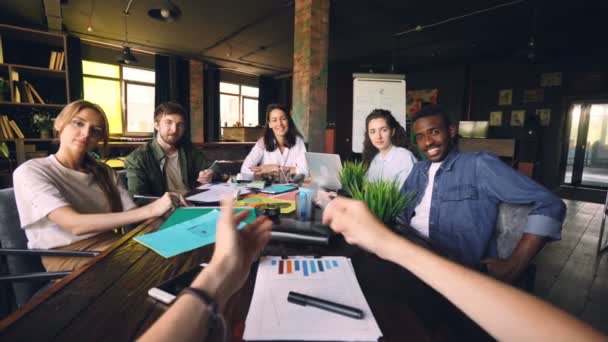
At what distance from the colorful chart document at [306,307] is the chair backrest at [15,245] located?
3.65ft

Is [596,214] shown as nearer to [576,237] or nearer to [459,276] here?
[576,237]

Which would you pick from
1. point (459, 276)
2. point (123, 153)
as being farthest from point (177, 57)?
point (459, 276)

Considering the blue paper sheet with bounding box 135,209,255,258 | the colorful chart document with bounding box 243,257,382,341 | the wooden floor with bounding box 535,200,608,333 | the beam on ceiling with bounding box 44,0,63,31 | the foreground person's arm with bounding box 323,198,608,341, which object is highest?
the beam on ceiling with bounding box 44,0,63,31

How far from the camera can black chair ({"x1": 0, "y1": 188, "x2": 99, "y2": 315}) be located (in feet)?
3.66

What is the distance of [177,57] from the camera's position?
775 centimetres

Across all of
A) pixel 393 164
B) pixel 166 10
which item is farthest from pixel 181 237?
pixel 166 10

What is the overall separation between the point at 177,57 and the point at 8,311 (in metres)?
7.78

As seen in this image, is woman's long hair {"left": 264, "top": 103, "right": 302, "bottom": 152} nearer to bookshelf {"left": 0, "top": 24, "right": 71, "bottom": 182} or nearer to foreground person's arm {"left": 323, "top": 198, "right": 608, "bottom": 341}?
foreground person's arm {"left": 323, "top": 198, "right": 608, "bottom": 341}

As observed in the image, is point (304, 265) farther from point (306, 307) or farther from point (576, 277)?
point (576, 277)

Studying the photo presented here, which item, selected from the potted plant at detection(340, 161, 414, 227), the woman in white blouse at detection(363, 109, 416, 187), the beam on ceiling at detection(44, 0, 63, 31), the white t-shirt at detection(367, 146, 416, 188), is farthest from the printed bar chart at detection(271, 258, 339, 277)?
the beam on ceiling at detection(44, 0, 63, 31)

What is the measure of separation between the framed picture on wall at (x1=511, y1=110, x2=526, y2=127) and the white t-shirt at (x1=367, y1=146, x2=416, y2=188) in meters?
6.82

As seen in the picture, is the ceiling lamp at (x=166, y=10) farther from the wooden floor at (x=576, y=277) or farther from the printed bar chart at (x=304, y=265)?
the wooden floor at (x=576, y=277)

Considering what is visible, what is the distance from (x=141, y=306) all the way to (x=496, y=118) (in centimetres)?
889

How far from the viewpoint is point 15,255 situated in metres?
1.16
